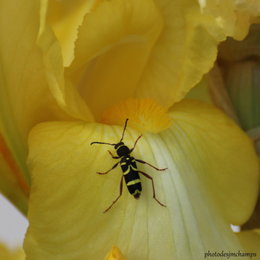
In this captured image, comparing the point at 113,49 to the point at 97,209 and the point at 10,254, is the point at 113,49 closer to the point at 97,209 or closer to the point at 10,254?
the point at 97,209

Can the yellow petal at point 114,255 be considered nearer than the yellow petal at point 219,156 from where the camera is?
Yes

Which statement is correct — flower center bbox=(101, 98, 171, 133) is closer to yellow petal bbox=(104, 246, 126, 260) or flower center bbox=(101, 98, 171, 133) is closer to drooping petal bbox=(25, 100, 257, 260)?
drooping petal bbox=(25, 100, 257, 260)

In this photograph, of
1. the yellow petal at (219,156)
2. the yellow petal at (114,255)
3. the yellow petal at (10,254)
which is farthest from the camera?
the yellow petal at (10,254)

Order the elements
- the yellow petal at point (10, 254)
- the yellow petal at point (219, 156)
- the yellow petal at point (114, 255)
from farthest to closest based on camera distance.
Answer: the yellow petal at point (10, 254) < the yellow petal at point (219, 156) < the yellow petal at point (114, 255)

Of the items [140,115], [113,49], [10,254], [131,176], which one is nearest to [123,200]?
[131,176]

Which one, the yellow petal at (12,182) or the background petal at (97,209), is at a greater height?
the yellow petal at (12,182)

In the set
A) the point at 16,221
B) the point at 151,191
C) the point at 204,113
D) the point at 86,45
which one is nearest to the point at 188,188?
the point at 151,191

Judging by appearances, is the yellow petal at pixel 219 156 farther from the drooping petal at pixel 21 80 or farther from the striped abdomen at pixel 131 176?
the drooping petal at pixel 21 80

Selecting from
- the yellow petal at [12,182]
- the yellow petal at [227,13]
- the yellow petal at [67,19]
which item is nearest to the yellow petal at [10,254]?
the yellow petal at [12,182]
